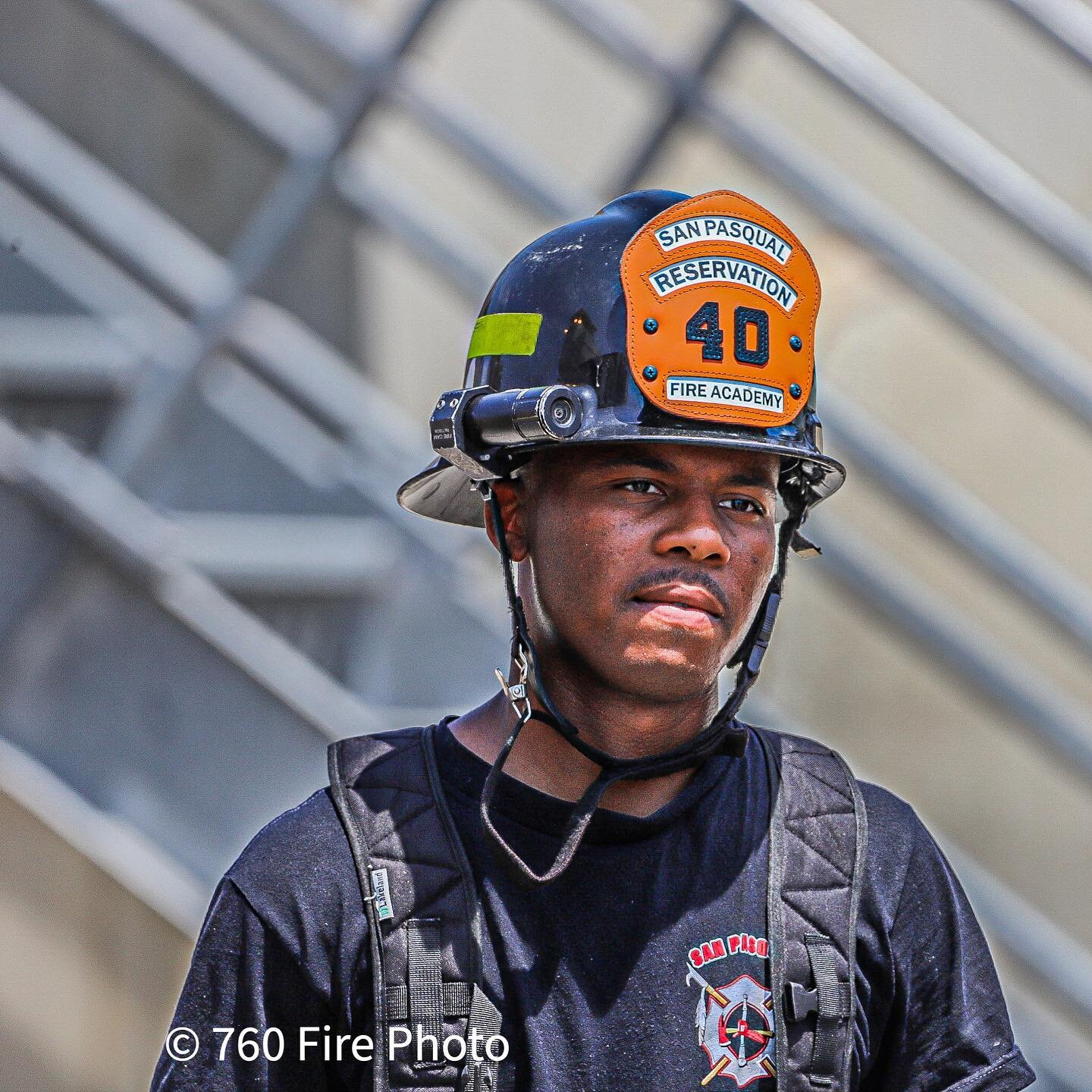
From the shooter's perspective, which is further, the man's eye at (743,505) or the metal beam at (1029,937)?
the metal beam at (1029,937)

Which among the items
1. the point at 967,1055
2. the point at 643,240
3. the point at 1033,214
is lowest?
the point at 967,1055

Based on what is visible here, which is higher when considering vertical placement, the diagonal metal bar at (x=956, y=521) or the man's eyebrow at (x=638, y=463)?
the diagonal metal bar at (x=956, y=521)

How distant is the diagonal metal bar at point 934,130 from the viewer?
3.23m

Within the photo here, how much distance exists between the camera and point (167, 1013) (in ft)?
11.6

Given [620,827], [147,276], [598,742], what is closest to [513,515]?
[598,742]

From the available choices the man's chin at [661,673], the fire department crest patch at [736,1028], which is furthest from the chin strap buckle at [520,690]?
the fire department crest patch at [736,1028]

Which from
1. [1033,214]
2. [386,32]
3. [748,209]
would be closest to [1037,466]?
[1033,214]

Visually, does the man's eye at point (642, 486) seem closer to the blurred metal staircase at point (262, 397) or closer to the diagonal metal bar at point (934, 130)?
the blurred metal staircase at point (262, 397)

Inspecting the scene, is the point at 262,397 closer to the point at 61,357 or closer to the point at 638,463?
the point at 61,357

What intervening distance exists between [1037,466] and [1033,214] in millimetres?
1976

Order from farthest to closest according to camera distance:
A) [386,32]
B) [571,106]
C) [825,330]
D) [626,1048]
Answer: [825,330], [571,106], [386,32], [626,1048]

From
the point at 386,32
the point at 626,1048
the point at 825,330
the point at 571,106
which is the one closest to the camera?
the point at 626,1048

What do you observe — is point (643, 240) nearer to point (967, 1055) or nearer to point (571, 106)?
point (967, 1055)

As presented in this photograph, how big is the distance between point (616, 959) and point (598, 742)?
256 mm
